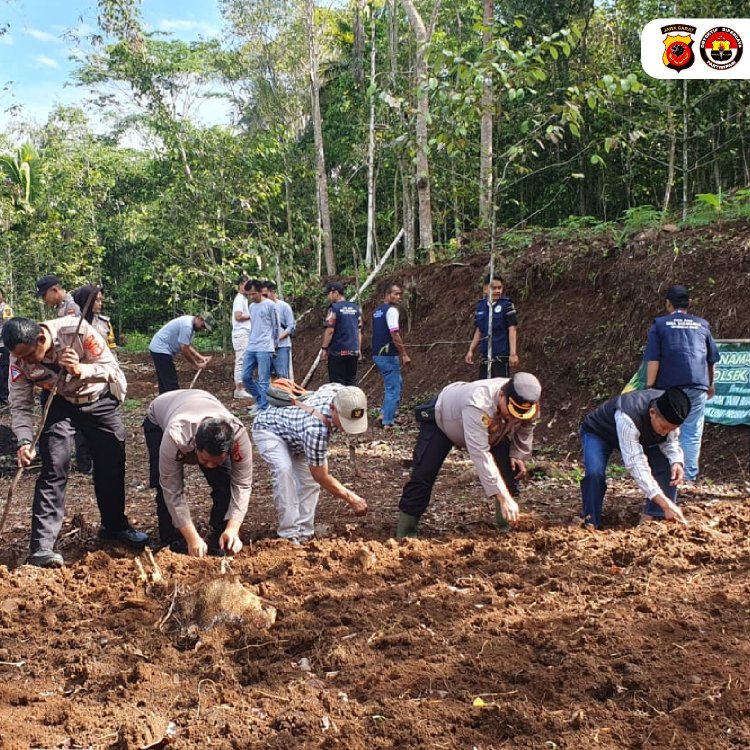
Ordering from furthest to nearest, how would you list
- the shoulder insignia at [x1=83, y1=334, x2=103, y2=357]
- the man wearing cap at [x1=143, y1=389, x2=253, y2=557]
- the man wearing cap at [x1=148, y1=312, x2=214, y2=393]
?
the man wearing cap at [x1=148, y1=312, x2=214, y2=393], the shoulder insignia at [x1=83, y1=334, x2=103, y2=357], the man wearing cap at [x1=143, y1=389, x2=253, y2=557]

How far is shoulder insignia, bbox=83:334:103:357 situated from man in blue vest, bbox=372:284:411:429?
14.8 feet

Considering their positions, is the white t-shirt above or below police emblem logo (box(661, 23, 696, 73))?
below

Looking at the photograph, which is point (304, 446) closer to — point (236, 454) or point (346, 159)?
point (236, 454)

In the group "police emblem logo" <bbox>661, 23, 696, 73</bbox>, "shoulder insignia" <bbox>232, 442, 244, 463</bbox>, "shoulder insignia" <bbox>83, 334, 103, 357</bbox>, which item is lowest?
"shoulder insignia" <bbox>232, 442, 244, 463</bbox>

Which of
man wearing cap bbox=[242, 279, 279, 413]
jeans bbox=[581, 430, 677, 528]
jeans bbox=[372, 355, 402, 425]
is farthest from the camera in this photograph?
man wearing cap bbox=[242, 279, 279, 413]

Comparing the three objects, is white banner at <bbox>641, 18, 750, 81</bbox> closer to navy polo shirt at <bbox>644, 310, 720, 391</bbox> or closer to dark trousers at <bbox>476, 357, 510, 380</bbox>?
dark trousers at <bbox>476, 357, 510, 380</bbox>

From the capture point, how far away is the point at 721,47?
8.88 meters

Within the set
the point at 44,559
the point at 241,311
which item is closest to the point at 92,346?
the point at 44,559

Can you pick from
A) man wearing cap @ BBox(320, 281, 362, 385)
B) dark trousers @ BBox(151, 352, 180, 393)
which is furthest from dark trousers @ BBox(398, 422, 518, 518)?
dark trousers @ BBox(151, 352, 180, 393)

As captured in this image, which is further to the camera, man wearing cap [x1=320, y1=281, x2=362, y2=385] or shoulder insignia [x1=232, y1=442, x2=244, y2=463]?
man wearing cap [x1=320, y1=281, x2=362, y2=385]

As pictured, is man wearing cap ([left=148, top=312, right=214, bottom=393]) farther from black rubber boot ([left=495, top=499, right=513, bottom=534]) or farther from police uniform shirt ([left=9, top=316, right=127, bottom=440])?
black rubber boot ([left=495, top=499, right=513, bottom=534])

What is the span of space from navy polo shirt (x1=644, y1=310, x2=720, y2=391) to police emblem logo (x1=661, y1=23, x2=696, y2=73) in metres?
4.13

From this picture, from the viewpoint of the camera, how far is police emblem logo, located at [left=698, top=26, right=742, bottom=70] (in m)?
8.63

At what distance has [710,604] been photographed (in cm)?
351
